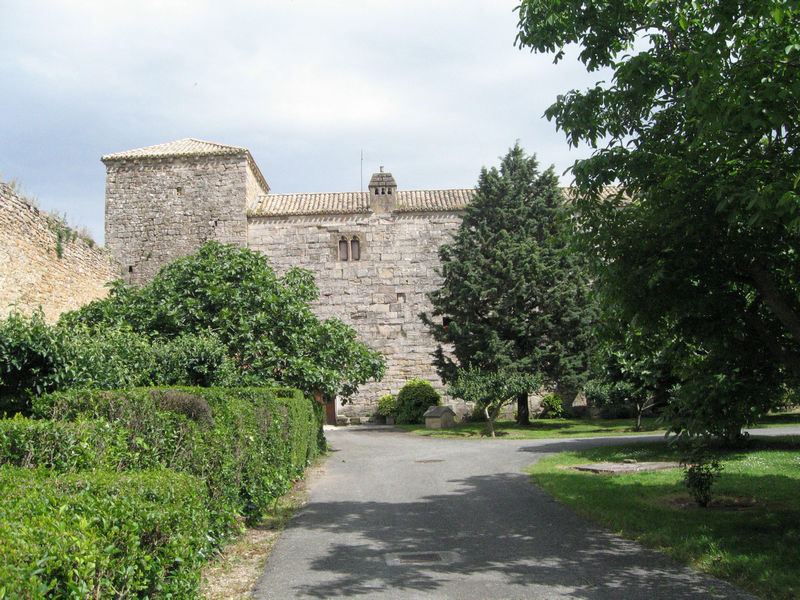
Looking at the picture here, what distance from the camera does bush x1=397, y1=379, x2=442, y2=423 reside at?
1026 inches

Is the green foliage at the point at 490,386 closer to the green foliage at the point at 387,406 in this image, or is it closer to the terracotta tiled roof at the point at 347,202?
the green foliage at the point at 387,406

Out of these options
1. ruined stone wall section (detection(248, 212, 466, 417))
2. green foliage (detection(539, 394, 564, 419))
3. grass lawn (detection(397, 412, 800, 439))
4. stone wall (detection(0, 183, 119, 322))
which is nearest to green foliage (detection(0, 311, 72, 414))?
stone wall (detection(0, 183, 119, 322))

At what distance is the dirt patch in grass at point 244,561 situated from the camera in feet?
16.9

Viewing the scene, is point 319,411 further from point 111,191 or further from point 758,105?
point 111,191

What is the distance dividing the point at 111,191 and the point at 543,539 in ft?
83.3

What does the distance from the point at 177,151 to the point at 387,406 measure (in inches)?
553

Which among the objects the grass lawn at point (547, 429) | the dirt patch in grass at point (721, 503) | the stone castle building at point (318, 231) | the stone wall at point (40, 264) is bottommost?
the grass lawn at point (547, 429)

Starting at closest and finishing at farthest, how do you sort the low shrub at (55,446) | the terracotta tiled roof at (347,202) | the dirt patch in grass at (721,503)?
the low shrub at (55,446)
the dirt patch in grass at (721,503)
the terracotta tiled roof at (347,202)

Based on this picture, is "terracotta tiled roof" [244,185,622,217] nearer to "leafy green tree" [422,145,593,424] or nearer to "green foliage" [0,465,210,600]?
"leafy green tree" [422,145,593,424]

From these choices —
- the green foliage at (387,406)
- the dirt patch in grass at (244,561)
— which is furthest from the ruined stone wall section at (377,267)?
the dirt patch in grass at (244,561)

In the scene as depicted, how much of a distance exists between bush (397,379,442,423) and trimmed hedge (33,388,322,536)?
18149 millimetres

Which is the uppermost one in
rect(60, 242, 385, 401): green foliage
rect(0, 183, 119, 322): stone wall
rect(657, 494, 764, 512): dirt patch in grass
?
rect(0, 183, 119, 322): stone wall

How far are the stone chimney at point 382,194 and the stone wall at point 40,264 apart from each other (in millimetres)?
12808

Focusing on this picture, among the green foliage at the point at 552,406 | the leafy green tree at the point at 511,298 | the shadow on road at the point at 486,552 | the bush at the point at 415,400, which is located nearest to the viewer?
the shadow on road at the point at 486,552
